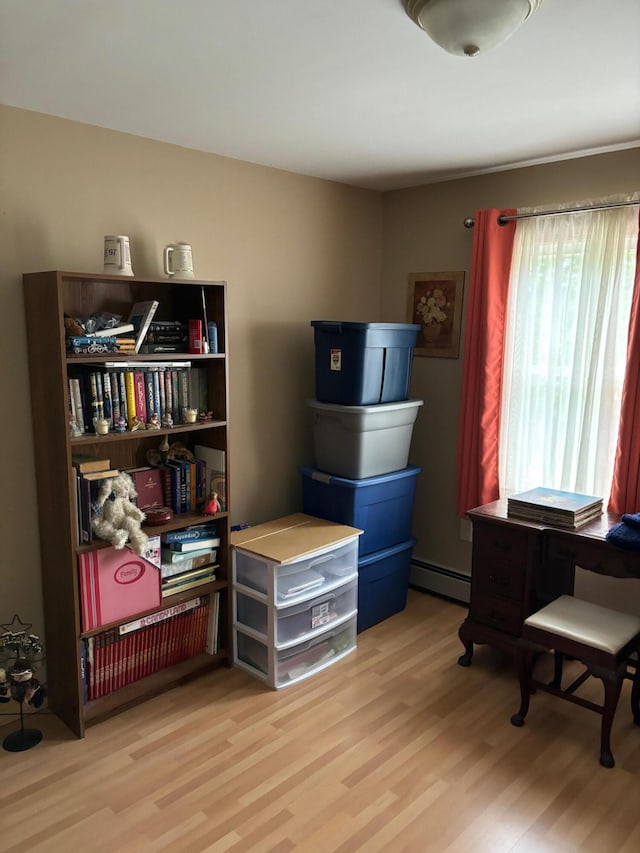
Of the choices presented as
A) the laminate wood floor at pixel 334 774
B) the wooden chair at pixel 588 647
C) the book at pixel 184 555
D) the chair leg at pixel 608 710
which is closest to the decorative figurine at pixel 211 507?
the book at pixel 184 555

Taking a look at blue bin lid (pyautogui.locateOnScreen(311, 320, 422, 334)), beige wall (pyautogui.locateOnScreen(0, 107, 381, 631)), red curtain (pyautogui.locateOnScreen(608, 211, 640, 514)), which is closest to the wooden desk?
red curtain (pyautogui.locateOnScreen(608, 211, 640, 514))

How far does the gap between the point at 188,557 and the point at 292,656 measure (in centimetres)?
63

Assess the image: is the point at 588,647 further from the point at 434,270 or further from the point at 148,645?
the point at 434,270

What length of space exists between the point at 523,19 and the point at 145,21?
0.91 m

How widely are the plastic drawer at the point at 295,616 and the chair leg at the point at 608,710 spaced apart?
3.71 ft

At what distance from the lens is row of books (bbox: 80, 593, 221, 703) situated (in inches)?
96.4

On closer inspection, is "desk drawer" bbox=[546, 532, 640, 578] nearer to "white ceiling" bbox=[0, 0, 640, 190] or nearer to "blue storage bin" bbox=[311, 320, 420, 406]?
"blue storage bin" bbox=[311, 320, 420, 406]

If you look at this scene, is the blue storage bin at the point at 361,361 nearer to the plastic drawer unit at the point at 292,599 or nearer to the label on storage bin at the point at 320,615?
the plastic drawer unit at the point at 292,599

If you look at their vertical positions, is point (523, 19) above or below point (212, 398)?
above

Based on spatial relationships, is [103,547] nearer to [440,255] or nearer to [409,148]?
[409,148]

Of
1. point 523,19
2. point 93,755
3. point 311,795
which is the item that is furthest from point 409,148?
point 93,755

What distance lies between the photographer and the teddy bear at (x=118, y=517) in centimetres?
232

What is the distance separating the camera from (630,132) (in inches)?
99.6

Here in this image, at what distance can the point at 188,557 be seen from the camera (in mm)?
2684
